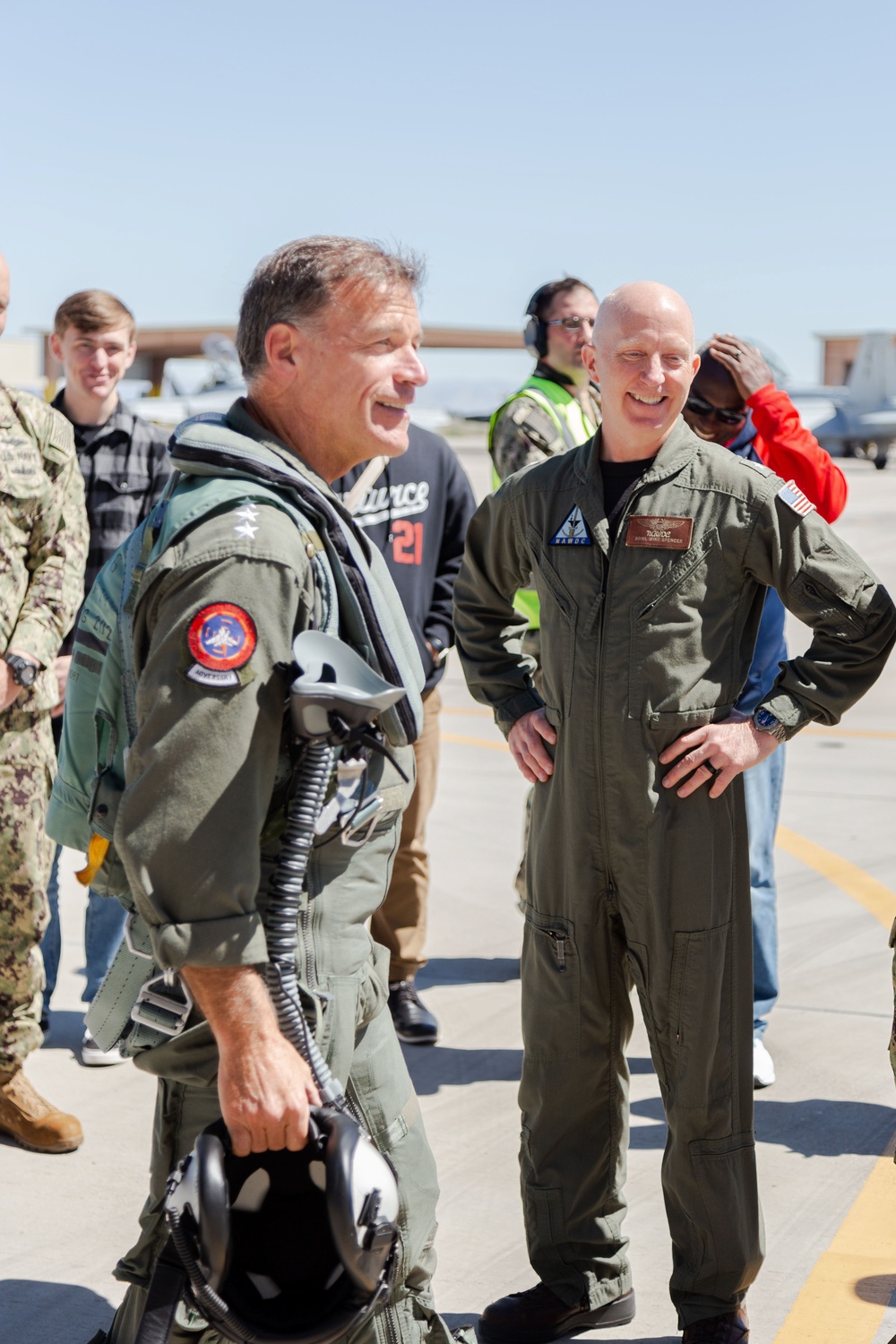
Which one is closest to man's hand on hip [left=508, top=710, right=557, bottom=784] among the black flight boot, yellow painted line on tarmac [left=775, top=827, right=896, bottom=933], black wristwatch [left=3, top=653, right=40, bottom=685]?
black wristwatch [left=3, top=653, right=40, bottom=685]

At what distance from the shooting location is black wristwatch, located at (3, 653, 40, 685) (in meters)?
3.77

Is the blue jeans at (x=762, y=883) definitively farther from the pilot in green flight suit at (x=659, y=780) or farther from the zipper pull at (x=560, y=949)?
the zipper pull at (x=560, y=949)

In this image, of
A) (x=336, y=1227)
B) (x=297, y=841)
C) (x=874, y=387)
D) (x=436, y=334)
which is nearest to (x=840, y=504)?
(x=297, y=841)

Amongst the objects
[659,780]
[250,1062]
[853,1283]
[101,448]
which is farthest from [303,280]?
[101,448]

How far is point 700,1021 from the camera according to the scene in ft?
9.59

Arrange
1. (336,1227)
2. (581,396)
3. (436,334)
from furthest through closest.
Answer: (436,334) → (581,396) → (336,1227)

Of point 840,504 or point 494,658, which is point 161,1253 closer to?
point 494,658

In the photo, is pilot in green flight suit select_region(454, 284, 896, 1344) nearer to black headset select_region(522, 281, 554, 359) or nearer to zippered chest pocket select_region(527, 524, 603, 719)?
zippered chest pocket select_region(527, 524, 603, 719)

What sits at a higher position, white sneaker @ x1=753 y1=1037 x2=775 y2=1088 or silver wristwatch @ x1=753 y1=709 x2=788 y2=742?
silver wristwatch @ x1=753 y1=709 x2=788 y2=742

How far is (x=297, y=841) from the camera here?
2.01 m

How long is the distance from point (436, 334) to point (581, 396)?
276ft

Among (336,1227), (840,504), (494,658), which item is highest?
(840,504)

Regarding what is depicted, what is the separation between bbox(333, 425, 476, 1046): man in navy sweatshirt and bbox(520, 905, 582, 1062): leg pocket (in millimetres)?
1655

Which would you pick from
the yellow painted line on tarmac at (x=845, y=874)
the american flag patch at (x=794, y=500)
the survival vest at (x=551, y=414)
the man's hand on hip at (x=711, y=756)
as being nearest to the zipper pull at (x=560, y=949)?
the man's hand on hip at (x=711, y=756)
